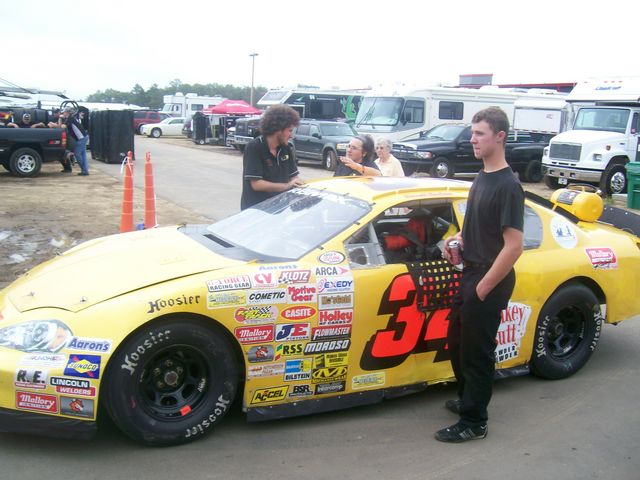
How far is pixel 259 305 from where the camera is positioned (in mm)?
3699

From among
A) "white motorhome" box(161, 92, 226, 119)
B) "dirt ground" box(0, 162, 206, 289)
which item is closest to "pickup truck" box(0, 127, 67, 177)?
"dirt ground" box(0, 162, 206, 289)

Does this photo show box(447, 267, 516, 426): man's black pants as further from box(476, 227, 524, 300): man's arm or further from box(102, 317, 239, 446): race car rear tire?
box(102, 317, 239, 446): race car rear tire

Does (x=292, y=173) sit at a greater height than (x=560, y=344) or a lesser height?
greater

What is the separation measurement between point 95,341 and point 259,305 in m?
0.89

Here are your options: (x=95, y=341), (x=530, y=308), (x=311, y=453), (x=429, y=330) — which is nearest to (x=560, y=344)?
(x=530, y=308)

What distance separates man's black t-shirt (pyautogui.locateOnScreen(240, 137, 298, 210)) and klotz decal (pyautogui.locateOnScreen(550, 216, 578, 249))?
2327 mm

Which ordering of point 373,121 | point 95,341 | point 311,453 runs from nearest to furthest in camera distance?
1. point 95,341
2. point 311,453
3. point 373,121

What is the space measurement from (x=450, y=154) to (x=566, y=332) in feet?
47.4

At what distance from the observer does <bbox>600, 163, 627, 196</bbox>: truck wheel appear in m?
16.7

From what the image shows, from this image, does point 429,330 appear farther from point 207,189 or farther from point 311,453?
point 207,189

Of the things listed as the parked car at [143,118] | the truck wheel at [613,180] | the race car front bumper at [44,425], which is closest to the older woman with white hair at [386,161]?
the race car front bumper at [44,425]

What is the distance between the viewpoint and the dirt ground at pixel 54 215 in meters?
8.43

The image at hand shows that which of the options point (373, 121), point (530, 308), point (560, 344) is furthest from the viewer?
point (373, 121)

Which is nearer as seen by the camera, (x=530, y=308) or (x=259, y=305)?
(x=259, y=305)
